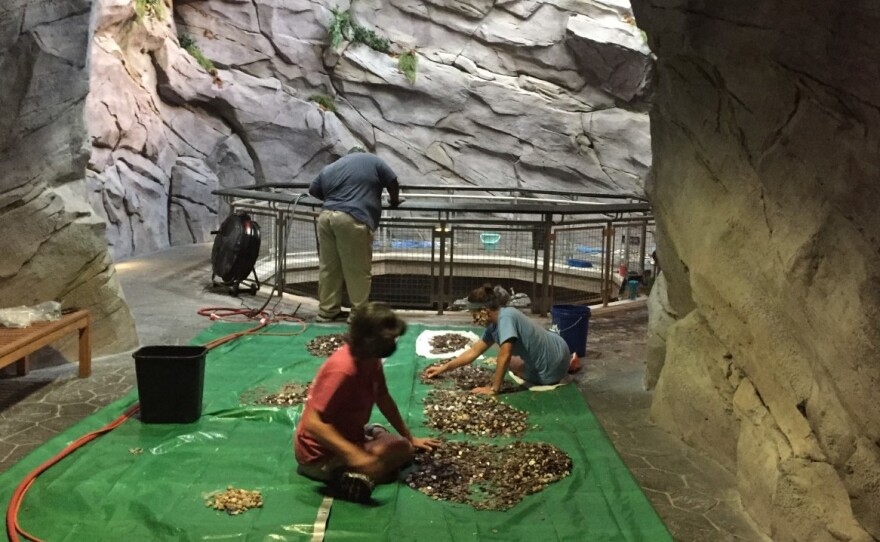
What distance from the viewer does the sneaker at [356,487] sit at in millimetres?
3686

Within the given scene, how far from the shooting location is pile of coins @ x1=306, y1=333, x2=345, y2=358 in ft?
21.3

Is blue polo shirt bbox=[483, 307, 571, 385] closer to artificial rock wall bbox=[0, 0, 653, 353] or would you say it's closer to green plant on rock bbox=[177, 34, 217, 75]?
artificial rock wall bbox=[0, 0, 653, 353]

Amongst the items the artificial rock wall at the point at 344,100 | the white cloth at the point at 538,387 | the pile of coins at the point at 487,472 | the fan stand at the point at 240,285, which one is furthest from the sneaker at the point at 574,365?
the artificial rock wall at the point at 344,100

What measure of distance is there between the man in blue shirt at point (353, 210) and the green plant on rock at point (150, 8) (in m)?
8.38

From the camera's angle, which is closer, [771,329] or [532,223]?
[771,329]

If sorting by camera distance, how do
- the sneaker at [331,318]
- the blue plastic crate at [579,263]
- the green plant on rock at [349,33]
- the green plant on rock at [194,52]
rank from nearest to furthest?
the sneaker at [331,318] < the blue plastic crate at [579,263] < the green plant on rock at [194,52] < the green plant on rock at [349,33]

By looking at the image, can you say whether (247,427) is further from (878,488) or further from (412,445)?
(878,488)

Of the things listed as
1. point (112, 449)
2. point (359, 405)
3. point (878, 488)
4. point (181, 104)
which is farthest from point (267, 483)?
point (181, 104)

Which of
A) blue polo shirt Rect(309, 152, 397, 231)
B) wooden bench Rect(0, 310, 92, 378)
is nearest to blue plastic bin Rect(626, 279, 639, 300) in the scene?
blue polo shirt Rect(309, 152, 397, 231)

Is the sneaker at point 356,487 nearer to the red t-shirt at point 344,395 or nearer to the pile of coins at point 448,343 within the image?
the red t-shirt at point 344,395

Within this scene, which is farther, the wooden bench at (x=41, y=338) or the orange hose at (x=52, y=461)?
the wooden bench at (x=41, y=338)

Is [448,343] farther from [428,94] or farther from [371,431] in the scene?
[428,94]

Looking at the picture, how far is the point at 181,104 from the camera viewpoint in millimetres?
15500

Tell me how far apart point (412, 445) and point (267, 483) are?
793mm
